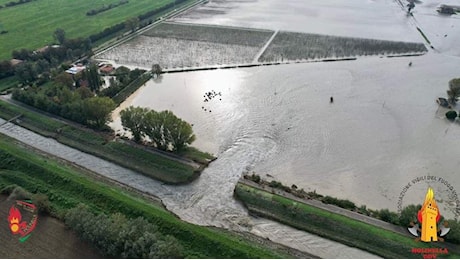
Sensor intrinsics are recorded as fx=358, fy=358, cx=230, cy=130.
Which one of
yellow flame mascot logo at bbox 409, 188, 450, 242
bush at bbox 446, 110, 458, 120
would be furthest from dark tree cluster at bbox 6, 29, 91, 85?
bush at bbox 446, 110, 458, 120

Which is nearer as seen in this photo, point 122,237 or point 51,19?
point 122,237

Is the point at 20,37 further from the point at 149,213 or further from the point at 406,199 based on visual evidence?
the point at 406,199

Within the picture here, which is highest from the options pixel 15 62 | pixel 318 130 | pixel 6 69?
pixel 15 62

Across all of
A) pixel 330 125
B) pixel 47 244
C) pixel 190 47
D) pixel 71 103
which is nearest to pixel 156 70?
pixel 190 47

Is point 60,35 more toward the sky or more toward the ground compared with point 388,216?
more toward the sky

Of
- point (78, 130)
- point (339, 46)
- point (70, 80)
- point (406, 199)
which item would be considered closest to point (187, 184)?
point (78, 130)

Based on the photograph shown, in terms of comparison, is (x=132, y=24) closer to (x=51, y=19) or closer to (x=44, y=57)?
(x=44, y=57)

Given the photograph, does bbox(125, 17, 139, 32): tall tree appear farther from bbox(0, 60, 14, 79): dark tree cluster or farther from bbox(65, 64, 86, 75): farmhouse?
bbox(0, 60, 14, 79): dark tree cluster
